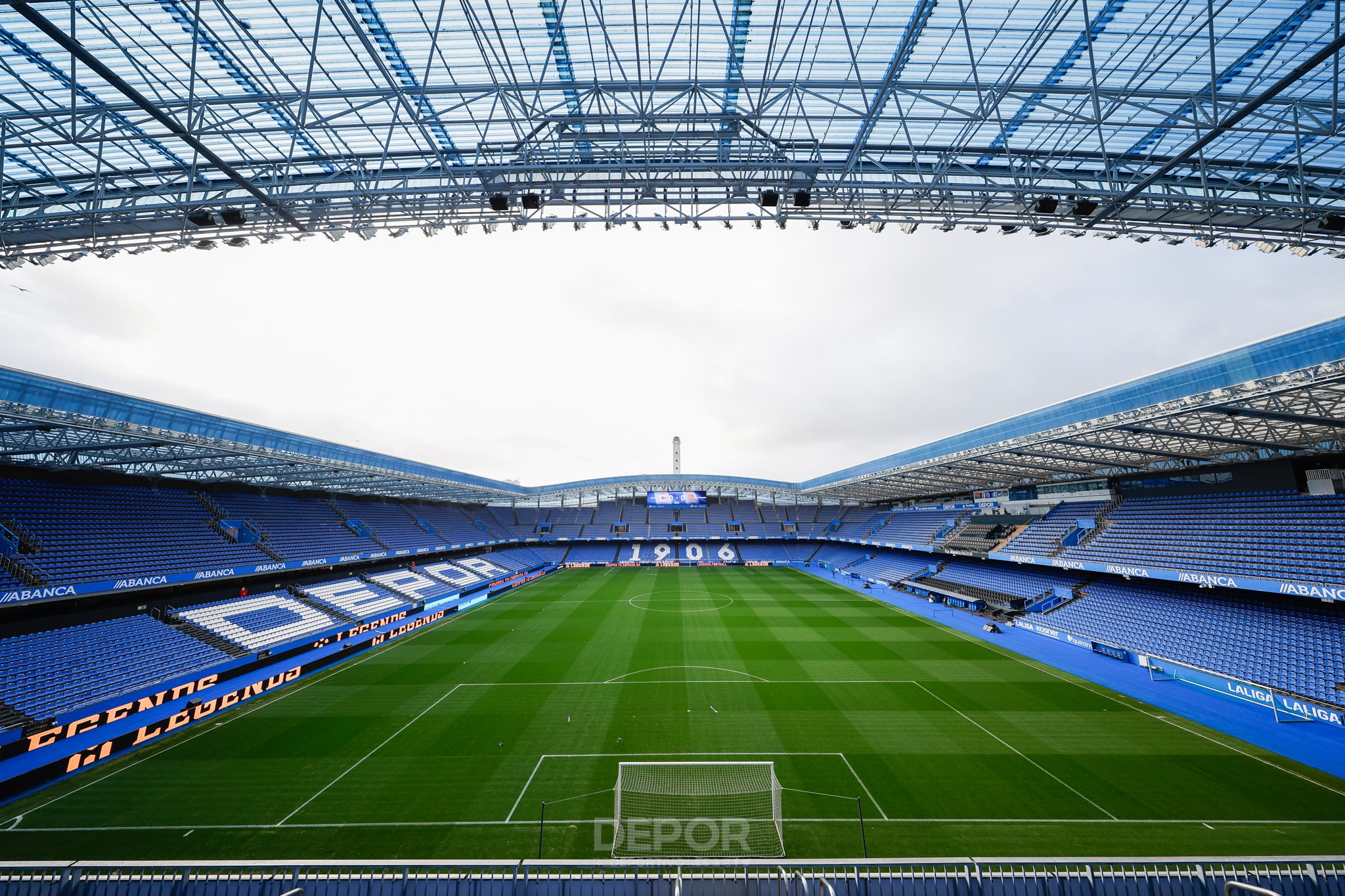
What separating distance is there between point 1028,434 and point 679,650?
18.9m

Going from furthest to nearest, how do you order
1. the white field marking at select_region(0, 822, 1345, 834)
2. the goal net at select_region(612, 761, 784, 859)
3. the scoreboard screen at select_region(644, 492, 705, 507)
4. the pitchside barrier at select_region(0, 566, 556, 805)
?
the scoreboard screen at select_region(644, 492, 705, 507) < the pitchside barrier at select_region(0, 566, 556, 805) < the white field marking at select_region(0, 822, 1345, 834) < the goal net at select_region(612, 761, 784, 859)

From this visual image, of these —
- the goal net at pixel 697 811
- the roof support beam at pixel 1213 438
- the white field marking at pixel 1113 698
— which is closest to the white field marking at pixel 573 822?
the goal net at pixel 697 811

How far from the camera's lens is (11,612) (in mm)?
16297

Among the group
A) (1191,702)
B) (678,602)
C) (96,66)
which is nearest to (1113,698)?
(1191,702)

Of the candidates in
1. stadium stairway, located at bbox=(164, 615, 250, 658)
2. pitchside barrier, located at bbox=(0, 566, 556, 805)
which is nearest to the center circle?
pitchside barrier, located at bbox=(0, 566, 556, 805)

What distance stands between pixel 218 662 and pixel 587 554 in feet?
142

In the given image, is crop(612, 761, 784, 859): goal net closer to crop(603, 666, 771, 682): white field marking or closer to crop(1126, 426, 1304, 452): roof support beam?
crop(603, 666, 771, 682): white field marking

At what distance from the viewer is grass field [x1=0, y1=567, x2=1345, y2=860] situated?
9.32 m

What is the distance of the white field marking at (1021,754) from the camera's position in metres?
10.3

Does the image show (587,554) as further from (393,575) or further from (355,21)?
(355,21)

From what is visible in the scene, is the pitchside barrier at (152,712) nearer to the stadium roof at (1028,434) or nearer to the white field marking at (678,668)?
the stadium roof at (1028,434)

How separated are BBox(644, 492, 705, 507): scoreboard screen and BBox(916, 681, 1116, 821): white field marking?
4415cm

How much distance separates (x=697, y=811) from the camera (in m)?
10.1

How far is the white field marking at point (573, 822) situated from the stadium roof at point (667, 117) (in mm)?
11859
